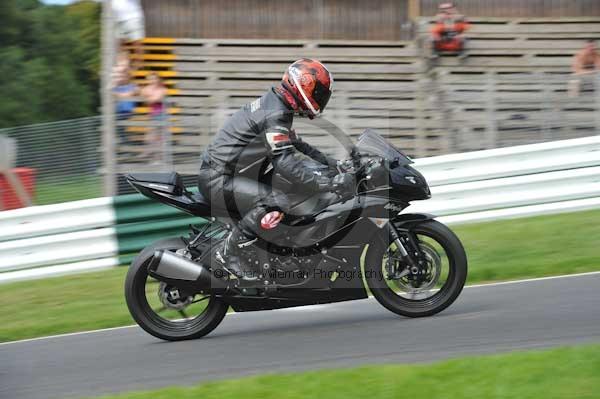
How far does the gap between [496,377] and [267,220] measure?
2.10m

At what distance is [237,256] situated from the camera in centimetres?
663

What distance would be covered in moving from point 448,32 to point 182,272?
9.76 metres

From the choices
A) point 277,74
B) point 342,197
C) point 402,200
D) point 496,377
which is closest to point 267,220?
point 342,197

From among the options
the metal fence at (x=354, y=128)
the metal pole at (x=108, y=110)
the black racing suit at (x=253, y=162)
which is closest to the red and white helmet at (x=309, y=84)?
the black racing suit at (x=253, y=162)

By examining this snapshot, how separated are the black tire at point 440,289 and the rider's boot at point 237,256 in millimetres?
822

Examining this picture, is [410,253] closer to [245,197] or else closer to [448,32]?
[245,197]

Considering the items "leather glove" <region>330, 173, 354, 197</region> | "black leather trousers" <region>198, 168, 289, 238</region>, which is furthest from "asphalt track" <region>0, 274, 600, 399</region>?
"leather glove" <region>330, 173, 354, 197</region>

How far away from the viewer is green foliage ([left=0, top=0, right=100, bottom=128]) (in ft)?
80.7

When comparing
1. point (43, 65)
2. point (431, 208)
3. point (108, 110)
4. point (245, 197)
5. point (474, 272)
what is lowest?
point (474, 272)

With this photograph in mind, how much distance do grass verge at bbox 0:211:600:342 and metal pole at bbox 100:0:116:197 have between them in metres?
1.57

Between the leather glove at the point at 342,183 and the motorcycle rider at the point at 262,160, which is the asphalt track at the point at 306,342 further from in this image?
the leather glove at the point at 342,183

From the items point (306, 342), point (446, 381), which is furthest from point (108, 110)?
point (446, 381)

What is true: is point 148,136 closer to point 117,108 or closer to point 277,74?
point 117,108

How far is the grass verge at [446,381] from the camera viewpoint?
4.85 metres
